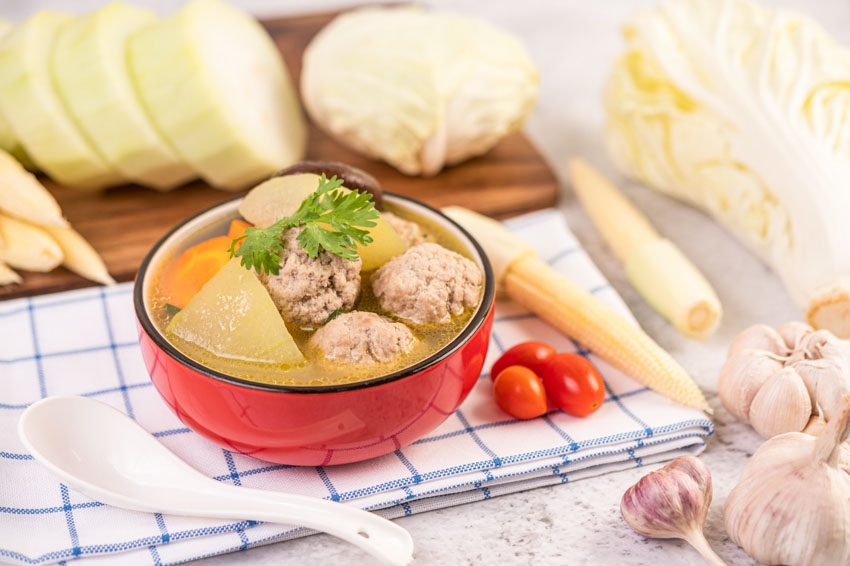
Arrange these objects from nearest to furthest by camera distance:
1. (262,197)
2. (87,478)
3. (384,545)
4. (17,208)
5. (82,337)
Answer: (384,545) < (87,478) < (262,197) < (82,337) < (17,208)

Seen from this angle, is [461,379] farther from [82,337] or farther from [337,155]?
[337,155]

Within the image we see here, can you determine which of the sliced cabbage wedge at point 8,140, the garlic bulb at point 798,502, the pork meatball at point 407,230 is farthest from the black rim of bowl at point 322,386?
the sliced cabbage wedge at point 8,140

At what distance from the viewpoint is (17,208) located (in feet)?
11.4

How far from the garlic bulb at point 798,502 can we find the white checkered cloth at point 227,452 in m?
0.47

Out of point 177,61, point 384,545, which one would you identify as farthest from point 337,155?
point 384,545

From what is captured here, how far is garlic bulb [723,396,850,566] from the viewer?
215cm

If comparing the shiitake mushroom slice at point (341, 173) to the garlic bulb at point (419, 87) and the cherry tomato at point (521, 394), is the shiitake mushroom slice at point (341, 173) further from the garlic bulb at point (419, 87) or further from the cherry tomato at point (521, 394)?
the garlic bulb at point (419, 87)

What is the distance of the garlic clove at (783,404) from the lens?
265 centimetres

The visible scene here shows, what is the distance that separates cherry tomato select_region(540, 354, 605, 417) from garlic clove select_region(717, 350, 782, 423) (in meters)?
0.43

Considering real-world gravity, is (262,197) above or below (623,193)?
above

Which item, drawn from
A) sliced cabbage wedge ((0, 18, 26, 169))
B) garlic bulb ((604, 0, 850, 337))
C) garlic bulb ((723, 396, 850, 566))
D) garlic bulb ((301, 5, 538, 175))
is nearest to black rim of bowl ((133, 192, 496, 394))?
garlic bulb ((723, 396, 850, 566))

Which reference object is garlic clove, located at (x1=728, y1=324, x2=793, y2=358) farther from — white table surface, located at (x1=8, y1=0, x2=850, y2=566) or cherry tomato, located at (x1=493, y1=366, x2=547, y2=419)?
cherry tomato, located at (x1=493, y1=366, x2=547, y2=419)

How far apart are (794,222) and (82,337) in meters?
2.92

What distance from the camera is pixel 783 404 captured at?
2.68 m
